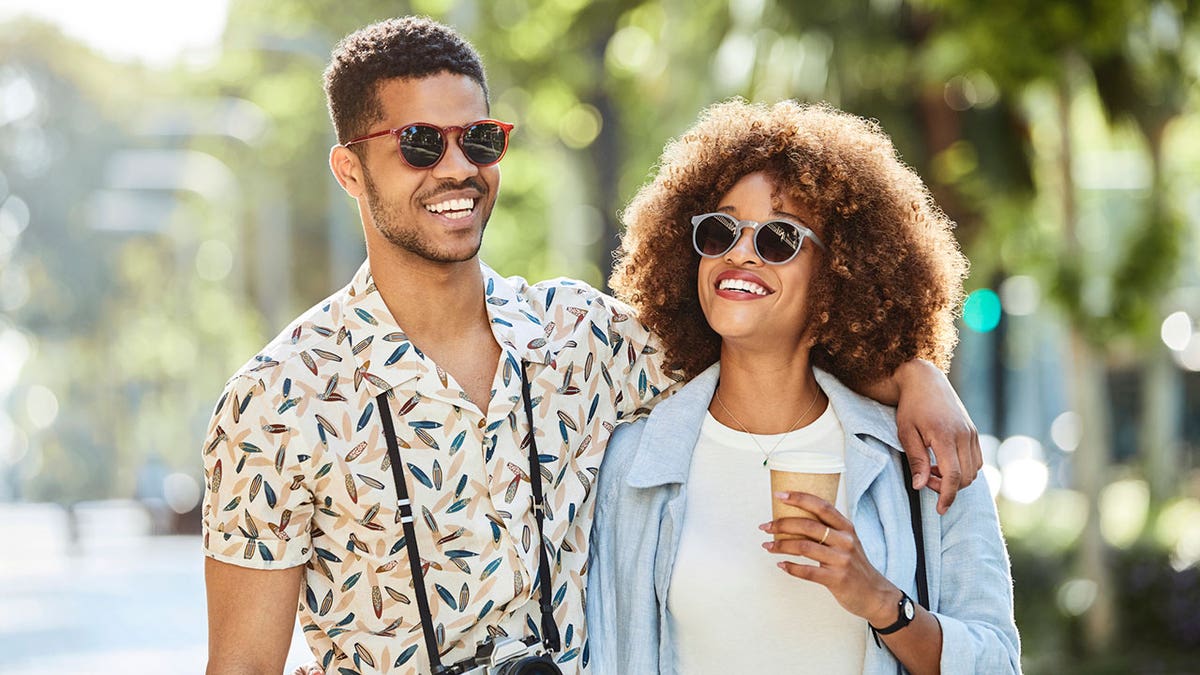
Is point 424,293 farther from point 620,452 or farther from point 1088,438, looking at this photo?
point 1088,438

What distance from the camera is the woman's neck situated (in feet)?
12.9

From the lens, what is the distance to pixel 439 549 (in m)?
3.54

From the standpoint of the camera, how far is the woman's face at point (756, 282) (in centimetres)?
376

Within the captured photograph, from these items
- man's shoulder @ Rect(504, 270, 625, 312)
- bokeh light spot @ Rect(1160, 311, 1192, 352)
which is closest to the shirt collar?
man's shoulder @ Rect(504, 270, 625, 312)

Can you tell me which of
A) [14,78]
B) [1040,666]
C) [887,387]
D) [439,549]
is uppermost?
[14,78]

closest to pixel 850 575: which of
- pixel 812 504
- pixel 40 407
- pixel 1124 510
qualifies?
pixel 812 504

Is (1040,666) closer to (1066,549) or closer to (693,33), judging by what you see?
(1066,549)

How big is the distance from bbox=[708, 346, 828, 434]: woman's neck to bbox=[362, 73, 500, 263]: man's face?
763 mm

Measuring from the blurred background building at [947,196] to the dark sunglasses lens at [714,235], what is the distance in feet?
7.73

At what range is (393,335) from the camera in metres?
3.65

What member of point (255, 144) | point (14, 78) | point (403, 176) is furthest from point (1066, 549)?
point (14, 78)

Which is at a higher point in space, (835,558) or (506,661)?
(835,558)

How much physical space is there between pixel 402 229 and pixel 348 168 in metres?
0.23

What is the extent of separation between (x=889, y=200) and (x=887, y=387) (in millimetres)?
466
